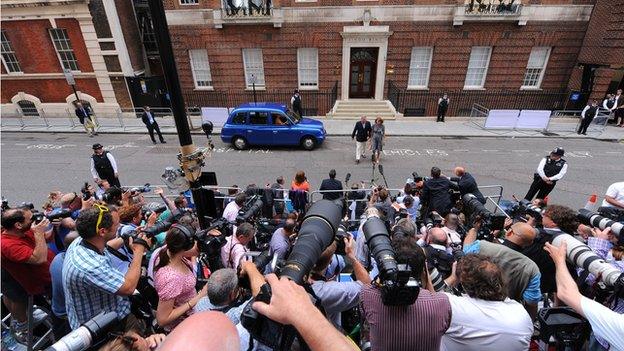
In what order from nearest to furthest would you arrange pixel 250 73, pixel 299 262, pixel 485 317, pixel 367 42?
pixel 299 262 < pixel 485 317 < pixel 367 42 < pixel 250 73

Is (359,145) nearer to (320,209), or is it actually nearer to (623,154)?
(320,209)

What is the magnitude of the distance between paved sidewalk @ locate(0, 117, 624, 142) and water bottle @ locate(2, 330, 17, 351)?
11952mm

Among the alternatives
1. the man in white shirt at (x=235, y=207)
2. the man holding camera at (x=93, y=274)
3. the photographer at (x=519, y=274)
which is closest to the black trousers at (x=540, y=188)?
the photographer at (x=519, y=274)

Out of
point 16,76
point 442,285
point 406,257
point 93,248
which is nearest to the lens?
point 406,257

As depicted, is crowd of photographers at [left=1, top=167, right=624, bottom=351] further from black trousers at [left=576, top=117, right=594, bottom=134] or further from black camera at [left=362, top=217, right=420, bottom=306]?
black trousers at [left=576, top=117, right=594, bottom=134]

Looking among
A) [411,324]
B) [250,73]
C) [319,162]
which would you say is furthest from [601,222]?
[250,73]

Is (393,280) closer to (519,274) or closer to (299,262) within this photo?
(299,262)

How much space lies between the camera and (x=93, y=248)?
268cm

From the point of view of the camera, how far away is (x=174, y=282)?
2.67 m

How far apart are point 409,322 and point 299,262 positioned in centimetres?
100

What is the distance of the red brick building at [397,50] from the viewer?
593 inches

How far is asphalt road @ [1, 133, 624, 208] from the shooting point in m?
9.31

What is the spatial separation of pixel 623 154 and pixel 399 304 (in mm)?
15237

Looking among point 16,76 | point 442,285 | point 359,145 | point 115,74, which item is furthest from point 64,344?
point 16,76
